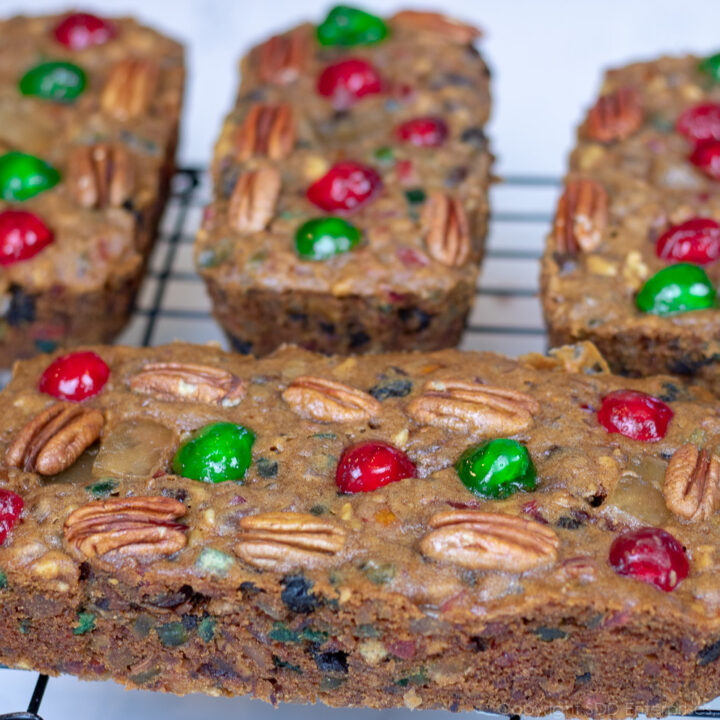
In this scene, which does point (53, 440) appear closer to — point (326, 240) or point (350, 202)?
point (326, 240)

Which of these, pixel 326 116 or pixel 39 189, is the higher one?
pixel 326 116

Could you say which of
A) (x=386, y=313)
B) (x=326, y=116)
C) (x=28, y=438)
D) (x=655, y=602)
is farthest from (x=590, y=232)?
(x=28, y=438)

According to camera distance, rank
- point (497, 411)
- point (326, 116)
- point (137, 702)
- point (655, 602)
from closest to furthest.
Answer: point (655, 602)
point (497, 411)
point (137, 702)
point (326, 116)

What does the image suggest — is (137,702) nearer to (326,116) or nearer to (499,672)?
(499,672)

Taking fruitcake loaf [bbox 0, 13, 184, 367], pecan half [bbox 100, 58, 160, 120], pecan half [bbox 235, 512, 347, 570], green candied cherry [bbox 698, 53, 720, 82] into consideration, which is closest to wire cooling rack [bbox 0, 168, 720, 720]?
fruitcake loaf [bbox 0, 13, 184, 367]

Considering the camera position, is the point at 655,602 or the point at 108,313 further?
the point at 108,313

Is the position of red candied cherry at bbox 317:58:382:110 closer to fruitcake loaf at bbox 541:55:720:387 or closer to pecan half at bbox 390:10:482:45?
pecan half at bbox 390:10:482:45

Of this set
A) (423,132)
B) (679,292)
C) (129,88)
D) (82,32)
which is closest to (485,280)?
(423,132)
